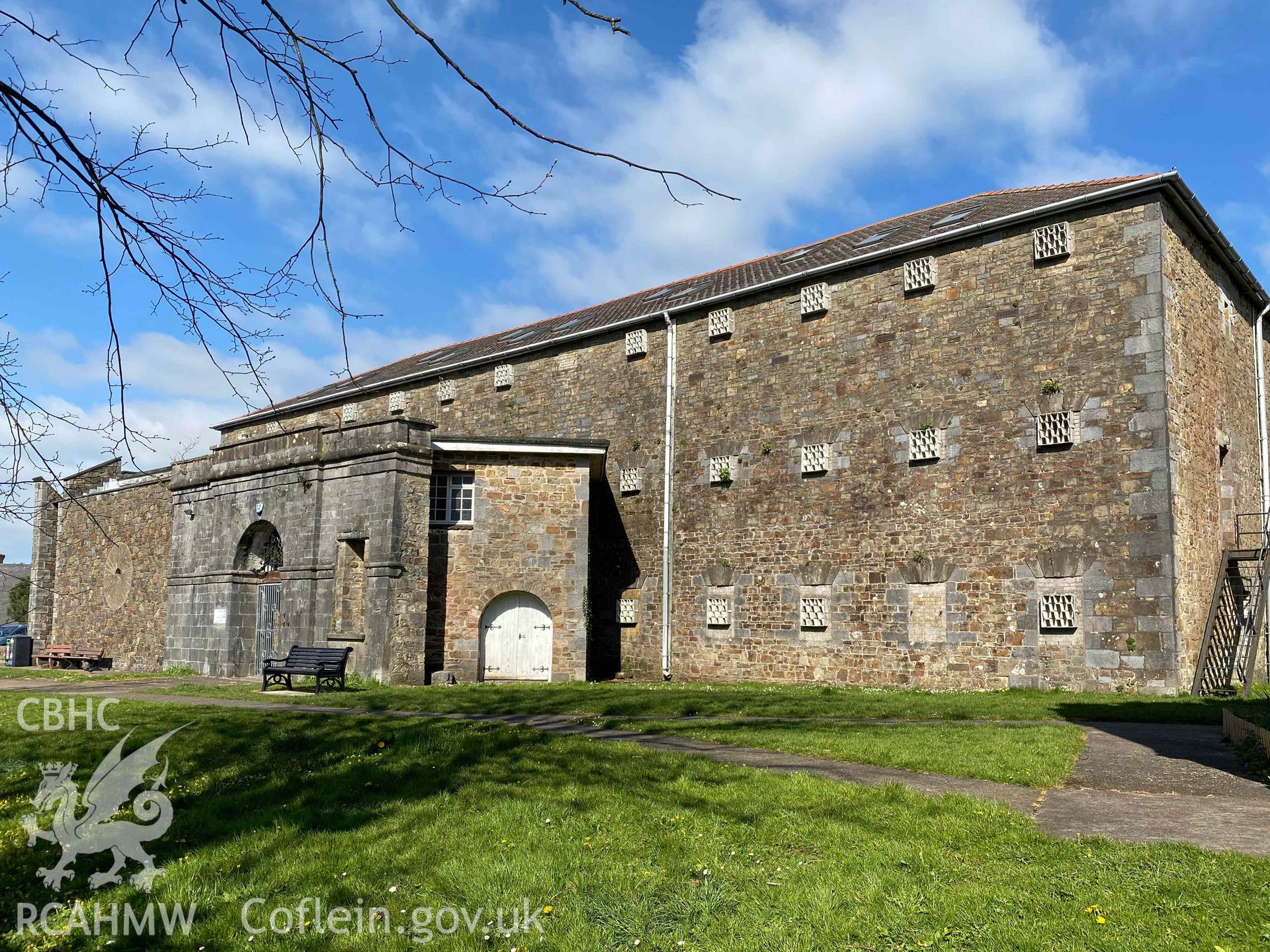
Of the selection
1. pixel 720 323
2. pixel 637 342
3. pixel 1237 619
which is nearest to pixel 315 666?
pixel 637 342

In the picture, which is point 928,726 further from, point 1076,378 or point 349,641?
point 349,641

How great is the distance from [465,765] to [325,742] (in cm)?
212

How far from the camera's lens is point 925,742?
9.99 m

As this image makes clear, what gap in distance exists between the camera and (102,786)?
8.52m

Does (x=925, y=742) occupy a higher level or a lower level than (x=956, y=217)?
lower

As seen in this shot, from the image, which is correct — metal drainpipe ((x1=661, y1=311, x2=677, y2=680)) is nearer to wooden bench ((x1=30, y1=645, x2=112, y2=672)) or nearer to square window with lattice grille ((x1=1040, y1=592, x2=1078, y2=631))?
square window with lattice grille ((x1=1040, y1=592, x2=1078, y2=631))

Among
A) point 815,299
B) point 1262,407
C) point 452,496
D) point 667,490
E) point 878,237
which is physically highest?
point 878,237

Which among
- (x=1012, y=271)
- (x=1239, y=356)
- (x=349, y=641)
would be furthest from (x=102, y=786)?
(x=1239, y=356)

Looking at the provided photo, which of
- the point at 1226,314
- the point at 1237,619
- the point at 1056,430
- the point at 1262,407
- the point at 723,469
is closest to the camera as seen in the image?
the point at 1056,430

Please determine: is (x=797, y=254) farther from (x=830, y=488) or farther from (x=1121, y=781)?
(x=1121, y=781)

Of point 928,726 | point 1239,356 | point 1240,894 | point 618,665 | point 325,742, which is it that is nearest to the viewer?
point 1240,894

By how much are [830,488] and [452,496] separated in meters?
8.07

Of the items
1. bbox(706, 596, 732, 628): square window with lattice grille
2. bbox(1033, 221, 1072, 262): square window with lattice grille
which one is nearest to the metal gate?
bbox(706, 596, 732, 628): square window with lattice grille

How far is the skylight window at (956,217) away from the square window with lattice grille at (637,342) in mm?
7416
